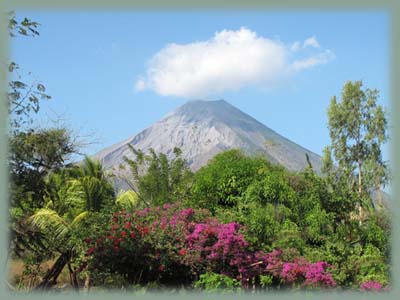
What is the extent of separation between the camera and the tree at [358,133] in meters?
16.2

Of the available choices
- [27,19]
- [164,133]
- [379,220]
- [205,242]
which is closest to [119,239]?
[205,242]

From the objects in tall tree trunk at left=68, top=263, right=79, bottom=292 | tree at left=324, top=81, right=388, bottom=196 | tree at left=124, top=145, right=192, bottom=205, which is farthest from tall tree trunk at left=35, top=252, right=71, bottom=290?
tree at left=324, top=81, right=388, bottom=196

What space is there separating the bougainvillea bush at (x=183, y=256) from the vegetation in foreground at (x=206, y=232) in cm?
1

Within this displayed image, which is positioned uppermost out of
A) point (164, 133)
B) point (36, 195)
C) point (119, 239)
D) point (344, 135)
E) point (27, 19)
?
point (164, 133)

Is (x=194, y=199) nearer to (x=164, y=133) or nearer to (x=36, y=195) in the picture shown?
(x=36, y=195)

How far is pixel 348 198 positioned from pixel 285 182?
979 millimetres

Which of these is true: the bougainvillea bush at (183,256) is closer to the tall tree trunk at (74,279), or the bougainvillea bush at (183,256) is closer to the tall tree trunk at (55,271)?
the tall tree trunk at (74,279)

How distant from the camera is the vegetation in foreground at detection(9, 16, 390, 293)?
5.57 meters

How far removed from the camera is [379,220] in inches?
297

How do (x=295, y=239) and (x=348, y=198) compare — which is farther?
(x=348, y=198)

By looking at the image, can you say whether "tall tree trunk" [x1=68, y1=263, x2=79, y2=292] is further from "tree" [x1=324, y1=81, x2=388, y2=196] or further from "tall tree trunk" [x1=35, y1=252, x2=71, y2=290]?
"tree" [x1=324, y1=81, x2=388, y2=196]

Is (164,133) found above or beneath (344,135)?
above

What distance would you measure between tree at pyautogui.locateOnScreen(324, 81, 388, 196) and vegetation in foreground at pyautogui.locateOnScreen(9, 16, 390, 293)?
336 inches

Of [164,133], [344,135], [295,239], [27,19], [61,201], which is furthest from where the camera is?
[164,133]
